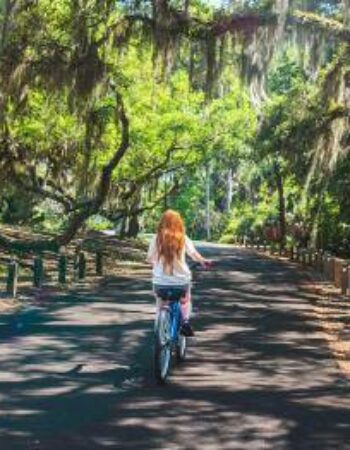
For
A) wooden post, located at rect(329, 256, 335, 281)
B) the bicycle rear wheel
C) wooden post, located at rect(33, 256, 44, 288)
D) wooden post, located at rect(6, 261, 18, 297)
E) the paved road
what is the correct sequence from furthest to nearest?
wooden post, located at rect(329, 256, 335, 281), wooden post, located at rect(33, 256, 44, 288), wooden post, located at rect(6, 261, 18, 297), the bicycle rear wheel, the paved road

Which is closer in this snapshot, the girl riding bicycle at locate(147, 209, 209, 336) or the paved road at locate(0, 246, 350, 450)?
the paved road at locate(0, 246, 350, 450)

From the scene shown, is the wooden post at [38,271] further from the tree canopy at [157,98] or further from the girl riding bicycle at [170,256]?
the girl riding bicycle at [170,256]

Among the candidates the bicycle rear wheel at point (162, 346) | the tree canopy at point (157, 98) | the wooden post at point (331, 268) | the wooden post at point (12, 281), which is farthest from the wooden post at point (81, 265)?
the bicycle rear wheel at point (162, 346)

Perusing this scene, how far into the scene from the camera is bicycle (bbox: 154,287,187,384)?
9.27 m

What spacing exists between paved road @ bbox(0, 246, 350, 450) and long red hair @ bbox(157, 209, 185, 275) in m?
1.27

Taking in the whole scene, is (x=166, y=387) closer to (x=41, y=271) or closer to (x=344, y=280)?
(x=41, y=271)

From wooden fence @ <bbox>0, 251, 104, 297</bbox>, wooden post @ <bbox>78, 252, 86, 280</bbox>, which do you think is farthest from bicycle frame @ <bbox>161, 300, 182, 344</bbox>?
wooden post @ <bbox>78, 252, 86, 280</bbox>

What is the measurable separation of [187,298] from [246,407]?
7.53ft

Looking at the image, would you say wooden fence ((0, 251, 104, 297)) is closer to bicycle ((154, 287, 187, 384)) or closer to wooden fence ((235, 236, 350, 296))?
wooden fence ((235, 236, 350, 296))

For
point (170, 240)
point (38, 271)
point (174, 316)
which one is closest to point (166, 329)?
point (174, 316)

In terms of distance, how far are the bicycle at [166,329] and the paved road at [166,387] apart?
0.22 m

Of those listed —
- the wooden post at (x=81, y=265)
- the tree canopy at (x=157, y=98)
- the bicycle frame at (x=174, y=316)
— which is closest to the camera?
the bicycle frame at (x=174, y=316)

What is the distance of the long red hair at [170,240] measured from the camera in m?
10.0

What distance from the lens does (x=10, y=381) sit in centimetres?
927
